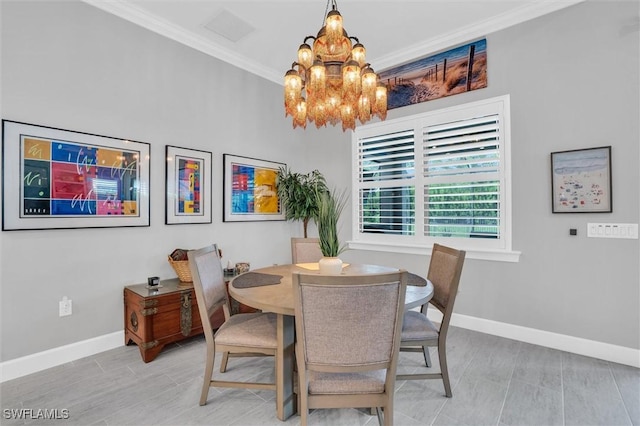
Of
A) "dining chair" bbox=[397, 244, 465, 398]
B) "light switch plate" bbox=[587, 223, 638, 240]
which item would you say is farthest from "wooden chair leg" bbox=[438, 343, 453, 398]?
"light switch plate" bbox=[587, 223, 638, 240]

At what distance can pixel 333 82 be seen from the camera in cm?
233

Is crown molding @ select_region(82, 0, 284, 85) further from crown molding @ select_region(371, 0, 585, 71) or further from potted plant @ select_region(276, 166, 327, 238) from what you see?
crown molding @ select_region(371, 0, 585, 71)

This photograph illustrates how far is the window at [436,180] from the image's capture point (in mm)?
3260

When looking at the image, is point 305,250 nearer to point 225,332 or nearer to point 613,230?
point 225,332

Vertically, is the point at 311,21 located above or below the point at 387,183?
above

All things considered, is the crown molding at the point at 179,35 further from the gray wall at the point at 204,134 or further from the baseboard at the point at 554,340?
the baseboard at the point at 554,340

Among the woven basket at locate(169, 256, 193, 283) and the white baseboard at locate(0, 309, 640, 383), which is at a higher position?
the woven basket at locate(169, 256, 193, 283)

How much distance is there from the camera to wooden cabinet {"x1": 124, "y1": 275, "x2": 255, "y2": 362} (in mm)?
2670

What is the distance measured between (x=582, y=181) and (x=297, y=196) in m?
3.07

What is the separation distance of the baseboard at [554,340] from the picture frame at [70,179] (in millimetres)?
3517

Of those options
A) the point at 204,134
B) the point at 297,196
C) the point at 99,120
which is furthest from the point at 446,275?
the point at 99,120

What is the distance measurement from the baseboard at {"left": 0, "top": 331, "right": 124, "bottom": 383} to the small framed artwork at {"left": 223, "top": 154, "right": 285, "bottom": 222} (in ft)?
5.38

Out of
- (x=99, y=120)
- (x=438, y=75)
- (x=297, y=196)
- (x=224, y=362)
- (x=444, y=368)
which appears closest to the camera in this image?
(x=444, y=368)

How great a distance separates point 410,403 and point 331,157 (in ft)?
A: 10.8
